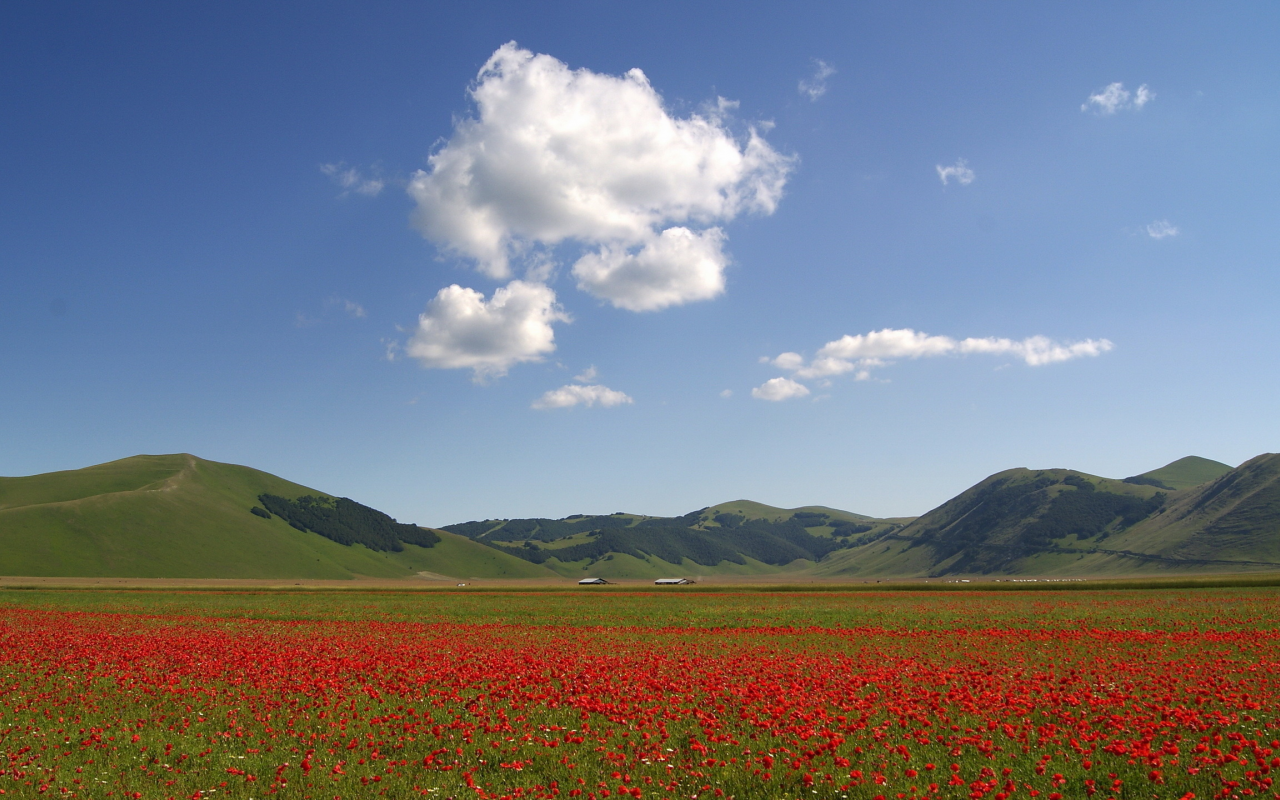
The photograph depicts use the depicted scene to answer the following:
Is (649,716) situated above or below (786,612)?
above

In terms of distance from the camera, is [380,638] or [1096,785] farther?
[380,638]

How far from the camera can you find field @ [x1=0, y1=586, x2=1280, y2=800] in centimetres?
1099

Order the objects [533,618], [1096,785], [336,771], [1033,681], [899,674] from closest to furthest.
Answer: [1096,785]
[336,771]
[1033,681]
[899,674]
[533,618]

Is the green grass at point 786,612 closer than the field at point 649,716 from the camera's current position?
No

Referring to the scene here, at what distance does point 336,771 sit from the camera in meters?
11.6

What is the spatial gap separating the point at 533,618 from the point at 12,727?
32832mm

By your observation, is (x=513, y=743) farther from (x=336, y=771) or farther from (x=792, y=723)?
(x=792, y=723)

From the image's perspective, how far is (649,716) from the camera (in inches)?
584


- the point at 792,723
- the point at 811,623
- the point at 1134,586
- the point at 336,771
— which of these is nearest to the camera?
the point at 336,771

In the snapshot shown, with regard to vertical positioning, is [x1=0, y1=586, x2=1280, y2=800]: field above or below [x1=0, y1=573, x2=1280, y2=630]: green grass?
above

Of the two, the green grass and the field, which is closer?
the field

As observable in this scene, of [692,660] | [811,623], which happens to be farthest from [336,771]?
[811,623]

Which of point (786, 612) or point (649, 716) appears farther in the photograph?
point (786, 612)

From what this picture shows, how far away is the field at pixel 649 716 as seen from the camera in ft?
36.1
